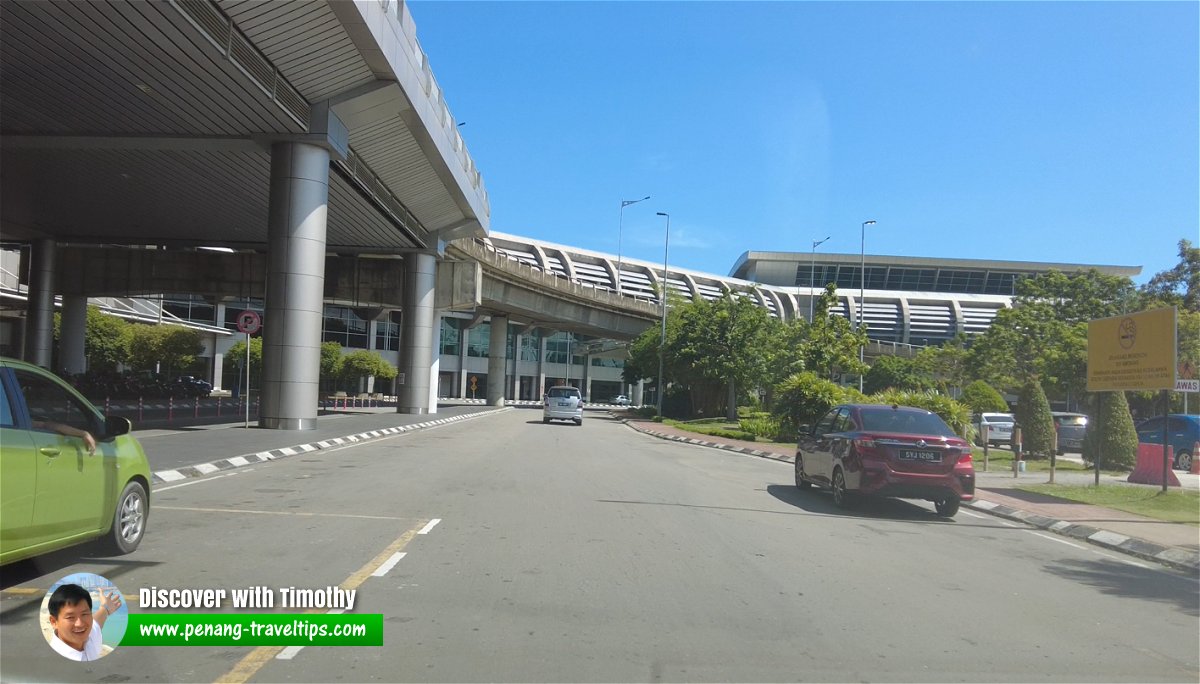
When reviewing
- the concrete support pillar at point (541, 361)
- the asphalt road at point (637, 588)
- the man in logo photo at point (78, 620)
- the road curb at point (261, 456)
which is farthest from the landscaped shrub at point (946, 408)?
the concrete support pillar at point (541, 361)

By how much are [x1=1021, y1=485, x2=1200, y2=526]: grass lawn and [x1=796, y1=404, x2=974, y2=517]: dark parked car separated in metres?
3.48

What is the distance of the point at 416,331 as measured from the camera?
39.5 m

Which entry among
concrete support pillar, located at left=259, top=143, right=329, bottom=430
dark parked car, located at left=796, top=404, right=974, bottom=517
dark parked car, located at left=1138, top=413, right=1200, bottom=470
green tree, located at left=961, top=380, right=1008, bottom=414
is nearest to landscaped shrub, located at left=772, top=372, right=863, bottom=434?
green tree, located at left=961, top=380, right=1008, bottom=414

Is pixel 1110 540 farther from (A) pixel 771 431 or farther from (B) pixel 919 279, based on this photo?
(B) pixel 919 279

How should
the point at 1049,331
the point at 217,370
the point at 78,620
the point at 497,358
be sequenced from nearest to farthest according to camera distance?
1. the point at 78,620
2. the point at 1049,331
3. the point at 497,358
4. the point at 217,370

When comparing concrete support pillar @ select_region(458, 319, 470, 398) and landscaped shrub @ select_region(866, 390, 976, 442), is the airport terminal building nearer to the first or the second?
concrete support pillar @ select_region(458, 319, 470, 398)

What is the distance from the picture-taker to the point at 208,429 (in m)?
23.5

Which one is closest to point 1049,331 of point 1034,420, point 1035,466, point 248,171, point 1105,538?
point 1034,420

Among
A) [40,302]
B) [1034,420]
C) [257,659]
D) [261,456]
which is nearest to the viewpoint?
[257,659]

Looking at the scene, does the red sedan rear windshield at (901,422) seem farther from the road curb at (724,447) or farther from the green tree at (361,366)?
the green tree at (361,366)

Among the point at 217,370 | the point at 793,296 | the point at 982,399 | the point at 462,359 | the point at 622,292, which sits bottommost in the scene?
the point at 982,399

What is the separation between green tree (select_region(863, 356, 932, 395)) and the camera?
176ft

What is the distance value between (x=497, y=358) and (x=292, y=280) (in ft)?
140

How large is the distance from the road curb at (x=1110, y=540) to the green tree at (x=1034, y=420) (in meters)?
11.9
